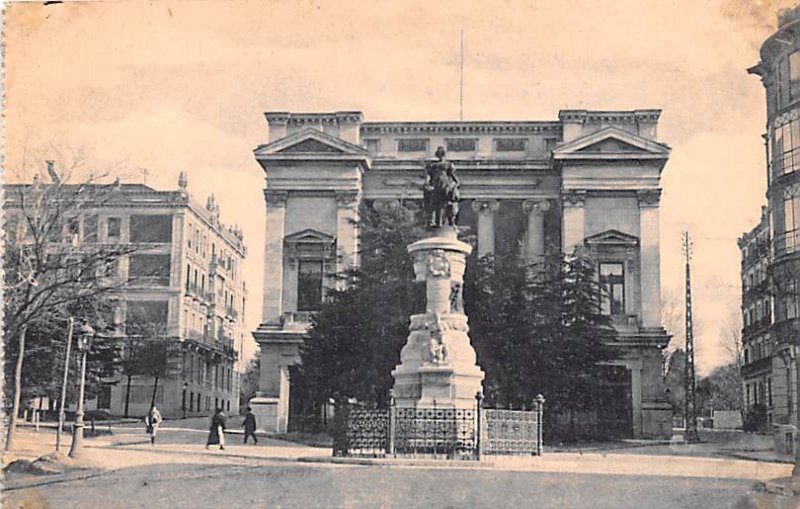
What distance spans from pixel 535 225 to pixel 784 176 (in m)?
28.6

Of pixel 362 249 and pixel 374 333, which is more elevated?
pixel 362 249

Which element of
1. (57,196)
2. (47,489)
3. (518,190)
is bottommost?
(47,489)

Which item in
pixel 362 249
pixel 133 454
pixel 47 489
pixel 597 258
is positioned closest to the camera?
pixel 47 489

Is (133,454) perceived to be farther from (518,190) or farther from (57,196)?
(518,190)

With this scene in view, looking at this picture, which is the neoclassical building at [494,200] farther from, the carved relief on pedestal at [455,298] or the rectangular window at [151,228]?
the carved relief on pedestal at [455,298]

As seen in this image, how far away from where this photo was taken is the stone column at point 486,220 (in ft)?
155

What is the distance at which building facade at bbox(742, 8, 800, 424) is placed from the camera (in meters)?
16.1

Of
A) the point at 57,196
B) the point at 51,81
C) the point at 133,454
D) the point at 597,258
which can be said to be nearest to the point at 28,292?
the point at 57,196

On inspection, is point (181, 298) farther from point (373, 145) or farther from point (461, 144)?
point (461, 144)

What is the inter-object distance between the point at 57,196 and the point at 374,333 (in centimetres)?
1789

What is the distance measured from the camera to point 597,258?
4462 cm

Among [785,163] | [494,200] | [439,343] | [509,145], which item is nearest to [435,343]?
[439,343]

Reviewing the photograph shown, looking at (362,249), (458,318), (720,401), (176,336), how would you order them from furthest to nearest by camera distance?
(720,401)
(176,336)
(362,249)
(458,318)

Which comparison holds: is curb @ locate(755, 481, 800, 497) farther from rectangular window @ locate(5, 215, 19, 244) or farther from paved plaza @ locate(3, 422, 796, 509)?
rectangular window @ locate(5, 215, 19, 244)
